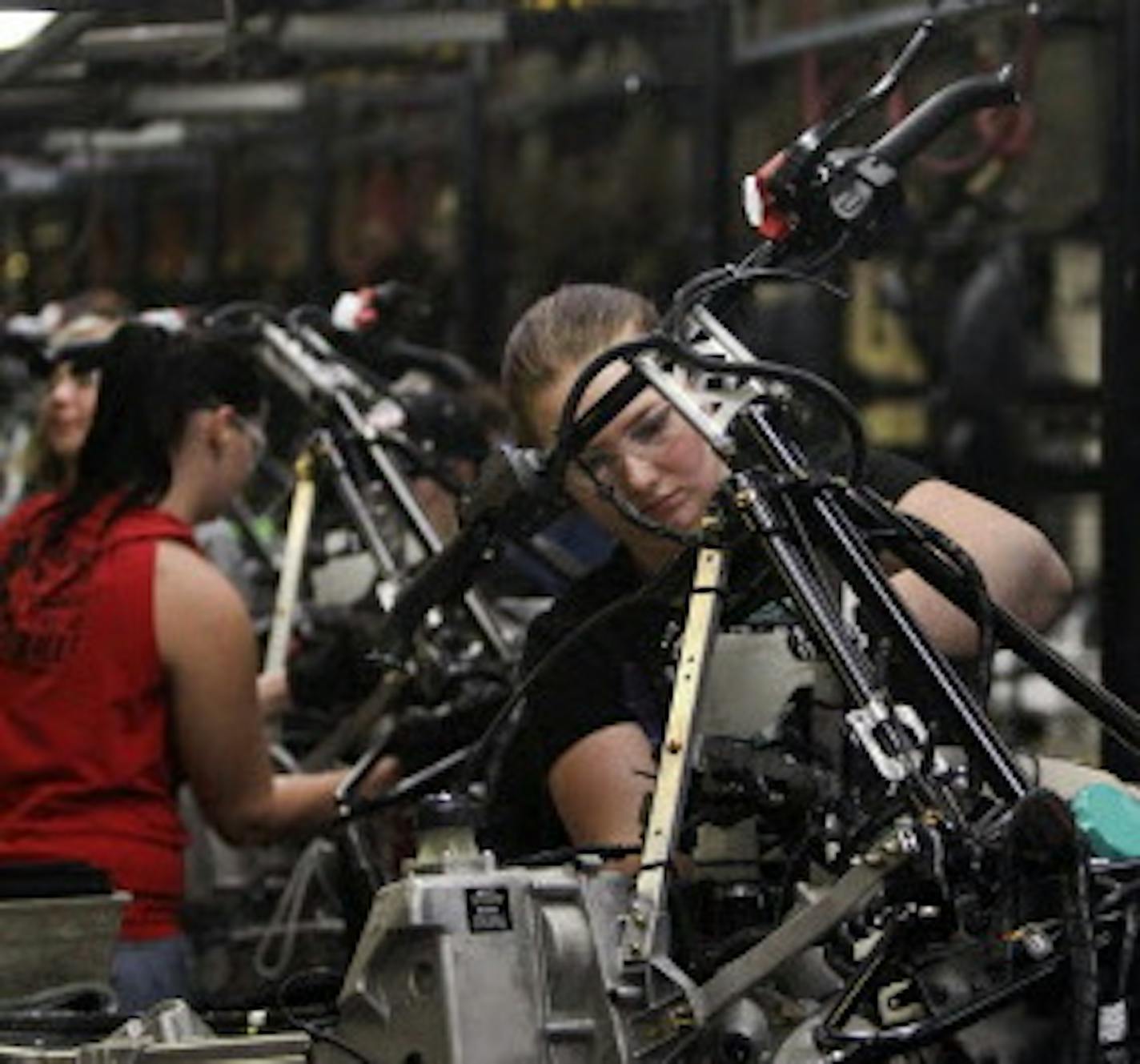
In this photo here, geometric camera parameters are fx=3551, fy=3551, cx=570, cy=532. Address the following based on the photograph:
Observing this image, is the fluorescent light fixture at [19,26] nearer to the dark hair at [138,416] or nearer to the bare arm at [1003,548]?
the dark hair at [138,416]

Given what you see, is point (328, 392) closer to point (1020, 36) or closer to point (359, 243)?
point (1020, 36)

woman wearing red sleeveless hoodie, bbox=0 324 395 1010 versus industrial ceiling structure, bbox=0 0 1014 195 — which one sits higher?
industrial ceiling structure, bbox=0 0 1014 195

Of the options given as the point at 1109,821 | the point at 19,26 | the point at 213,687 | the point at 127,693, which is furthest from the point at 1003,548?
the point at 19,26

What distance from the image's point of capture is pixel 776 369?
485cm

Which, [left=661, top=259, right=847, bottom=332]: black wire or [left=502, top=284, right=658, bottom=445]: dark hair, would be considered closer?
→ [left=661, top=259, right=847, bottom=332]: black wire

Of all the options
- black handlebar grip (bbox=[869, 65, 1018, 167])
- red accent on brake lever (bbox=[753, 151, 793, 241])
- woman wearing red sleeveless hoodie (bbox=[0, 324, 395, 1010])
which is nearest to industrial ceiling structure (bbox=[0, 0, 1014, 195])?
woman wearing red sleeveless hoodie (bbox=[0, 324, 395, 1010])

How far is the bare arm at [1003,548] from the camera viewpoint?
225 inches

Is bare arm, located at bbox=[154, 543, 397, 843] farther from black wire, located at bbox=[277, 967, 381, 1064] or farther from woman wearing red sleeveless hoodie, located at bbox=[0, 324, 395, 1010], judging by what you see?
black wire, located at bbox=[277, 967, 381, 1064]

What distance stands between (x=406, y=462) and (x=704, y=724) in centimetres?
300

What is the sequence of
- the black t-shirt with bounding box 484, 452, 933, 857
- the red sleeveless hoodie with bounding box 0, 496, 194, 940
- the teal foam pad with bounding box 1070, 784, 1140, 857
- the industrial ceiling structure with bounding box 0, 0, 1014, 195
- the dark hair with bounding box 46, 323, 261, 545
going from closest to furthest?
the teal foam pad with bounding box 1070, 784, 1140, 857
the black t-shirt with bounding box 484, 452, 933, 857
the red sleeveless hoodie with bounding box 0, 496, 194, 940
the dark hair with bounding box 46, 323, 261, 545
the industrial ceiling structure with bounding box 0, 0, 1014, 195

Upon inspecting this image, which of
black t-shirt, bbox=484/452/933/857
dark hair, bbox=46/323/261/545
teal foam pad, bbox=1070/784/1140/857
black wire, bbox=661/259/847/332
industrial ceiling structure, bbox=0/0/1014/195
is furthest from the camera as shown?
industrial ceiling structure, bbox=0/0/1014/195

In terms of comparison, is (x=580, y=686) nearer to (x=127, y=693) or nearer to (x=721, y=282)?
(x=721, y=282)

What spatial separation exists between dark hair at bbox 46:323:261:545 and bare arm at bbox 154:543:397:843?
0.22 metres

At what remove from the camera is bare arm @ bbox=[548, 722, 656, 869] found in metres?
5.78
